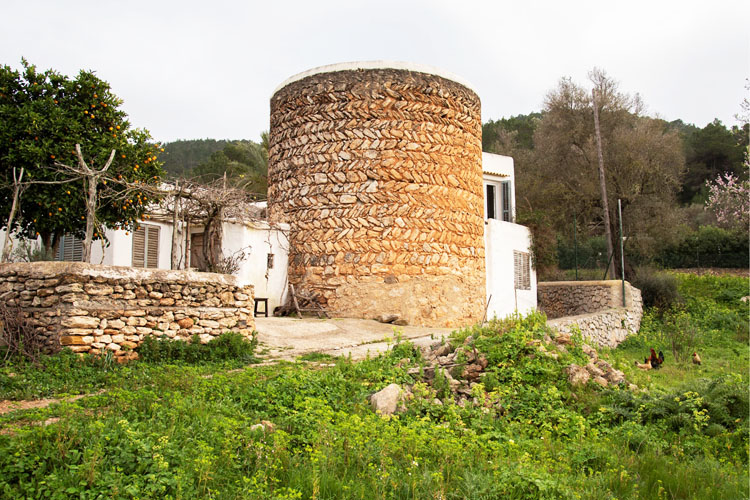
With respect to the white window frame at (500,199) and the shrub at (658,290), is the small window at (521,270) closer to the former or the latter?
the white window frame at (500,199)

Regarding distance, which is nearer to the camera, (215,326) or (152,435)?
(152,435)

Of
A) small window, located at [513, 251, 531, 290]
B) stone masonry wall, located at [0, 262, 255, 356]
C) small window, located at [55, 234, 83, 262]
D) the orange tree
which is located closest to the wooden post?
the orange tree

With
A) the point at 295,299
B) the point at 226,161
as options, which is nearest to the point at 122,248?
the point at 295,299

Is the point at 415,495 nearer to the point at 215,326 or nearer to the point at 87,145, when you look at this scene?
the point at 215,326

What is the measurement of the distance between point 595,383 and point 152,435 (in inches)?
201

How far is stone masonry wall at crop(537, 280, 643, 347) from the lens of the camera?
1497 cm

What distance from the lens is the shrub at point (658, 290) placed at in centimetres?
2041

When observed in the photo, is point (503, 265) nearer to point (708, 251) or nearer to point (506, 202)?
point (506, 202)

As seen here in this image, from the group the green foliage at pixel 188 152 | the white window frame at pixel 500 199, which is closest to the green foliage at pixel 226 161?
the green foliage at pixel 188 152

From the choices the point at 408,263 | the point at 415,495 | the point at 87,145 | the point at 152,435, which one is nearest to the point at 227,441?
the point at 152,435

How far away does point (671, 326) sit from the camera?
17922 millimetres

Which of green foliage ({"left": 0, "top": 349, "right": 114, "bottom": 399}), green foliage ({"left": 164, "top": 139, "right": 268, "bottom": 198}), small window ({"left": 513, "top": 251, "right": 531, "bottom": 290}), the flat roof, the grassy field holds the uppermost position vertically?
green foliage ({"left": 164, "top": 139, "right": 268, "bottom": 198})

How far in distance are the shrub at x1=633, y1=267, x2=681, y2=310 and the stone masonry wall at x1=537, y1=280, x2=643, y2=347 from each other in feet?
2.72

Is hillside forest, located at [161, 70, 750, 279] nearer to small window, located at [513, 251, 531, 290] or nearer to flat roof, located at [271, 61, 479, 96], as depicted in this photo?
small window, located at [513, 251, 531, 290]
